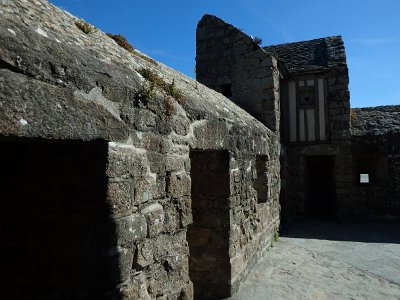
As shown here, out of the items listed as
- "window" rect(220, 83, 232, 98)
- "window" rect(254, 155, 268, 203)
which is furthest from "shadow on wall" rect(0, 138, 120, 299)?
"window" rect(220, 83, 232, 98)

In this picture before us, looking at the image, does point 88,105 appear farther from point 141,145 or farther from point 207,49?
point 207,49

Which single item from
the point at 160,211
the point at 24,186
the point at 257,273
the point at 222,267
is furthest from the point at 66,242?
the point at 257,273

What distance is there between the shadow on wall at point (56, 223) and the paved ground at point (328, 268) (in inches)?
105

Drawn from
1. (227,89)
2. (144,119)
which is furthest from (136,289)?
(227,89)

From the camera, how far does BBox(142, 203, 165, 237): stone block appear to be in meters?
2.54

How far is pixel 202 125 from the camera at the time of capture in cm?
355

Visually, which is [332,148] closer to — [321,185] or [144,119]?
[321,185]

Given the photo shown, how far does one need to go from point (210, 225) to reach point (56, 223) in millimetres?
2546

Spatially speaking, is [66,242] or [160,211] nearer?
[66,242]

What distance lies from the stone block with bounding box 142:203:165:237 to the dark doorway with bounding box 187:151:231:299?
1.75 meters

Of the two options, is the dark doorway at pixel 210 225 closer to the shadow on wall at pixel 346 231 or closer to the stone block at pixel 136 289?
the stone block at pixel 136 289

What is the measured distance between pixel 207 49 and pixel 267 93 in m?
2.44

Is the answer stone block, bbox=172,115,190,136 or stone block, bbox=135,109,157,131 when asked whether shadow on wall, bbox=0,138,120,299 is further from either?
stone block, bbox=172,115,190,136

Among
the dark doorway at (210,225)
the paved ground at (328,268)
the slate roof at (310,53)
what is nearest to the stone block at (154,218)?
the dark doorway at (210,225)
